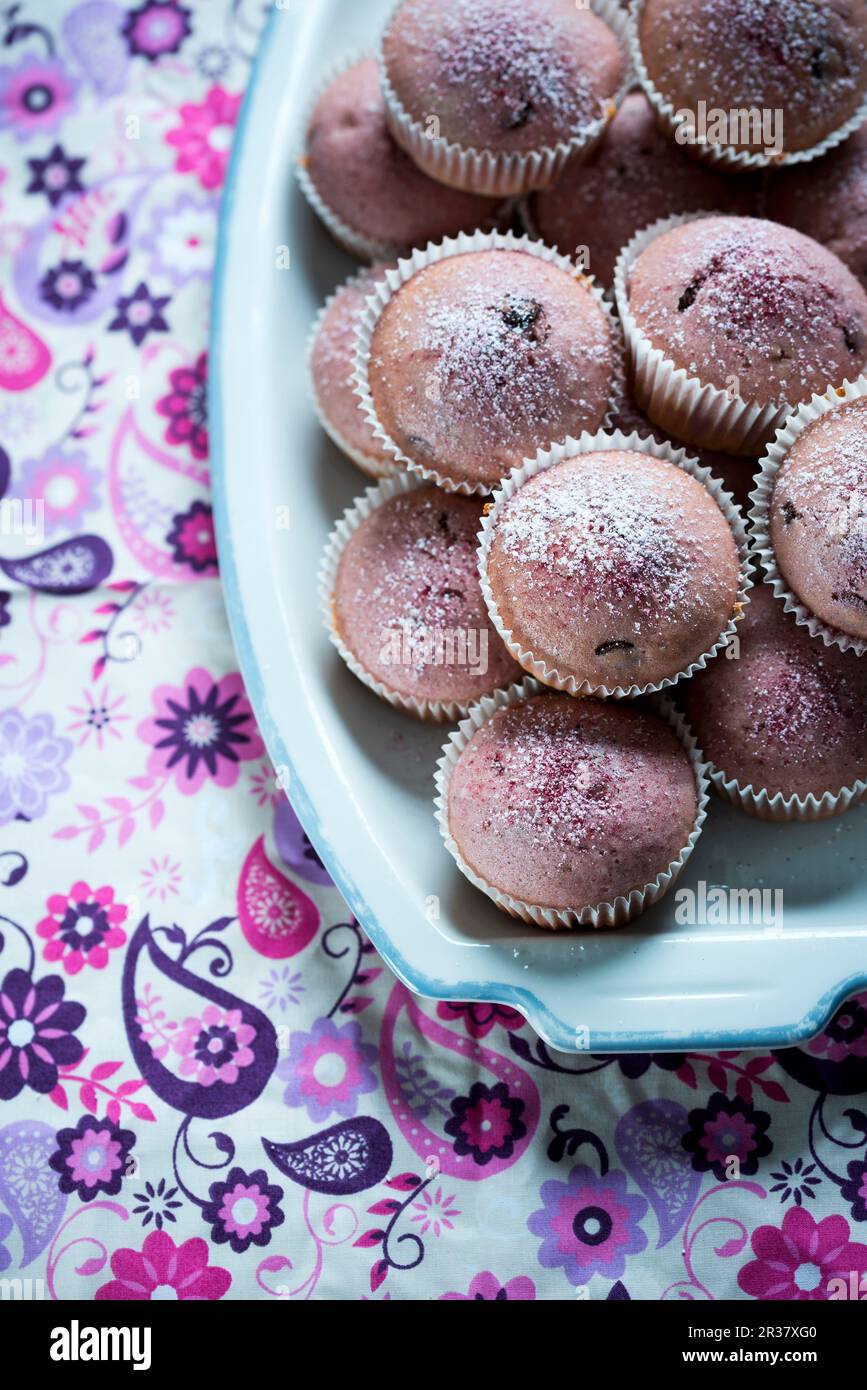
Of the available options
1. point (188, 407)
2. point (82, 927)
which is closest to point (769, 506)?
point (188, 407)

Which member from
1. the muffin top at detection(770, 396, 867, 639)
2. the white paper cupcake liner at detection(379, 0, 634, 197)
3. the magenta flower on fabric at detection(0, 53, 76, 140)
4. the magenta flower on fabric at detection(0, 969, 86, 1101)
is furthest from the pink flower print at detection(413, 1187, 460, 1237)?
the magenta flower on fabric at detection(0, 53, 76, 140)

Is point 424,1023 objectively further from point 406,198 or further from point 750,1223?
point 406,198

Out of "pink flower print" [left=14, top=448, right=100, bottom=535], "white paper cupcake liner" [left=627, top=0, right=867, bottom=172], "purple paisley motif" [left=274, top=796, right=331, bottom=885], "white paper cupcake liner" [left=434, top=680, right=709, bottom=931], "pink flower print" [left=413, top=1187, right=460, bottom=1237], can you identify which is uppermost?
"white paper cupcake liner" [left=627, top=0, right=867, bottom=172]

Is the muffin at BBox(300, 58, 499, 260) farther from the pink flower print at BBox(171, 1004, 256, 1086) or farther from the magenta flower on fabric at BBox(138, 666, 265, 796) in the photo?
the pink flower print at BBox(171, 1004, 256, 1086)

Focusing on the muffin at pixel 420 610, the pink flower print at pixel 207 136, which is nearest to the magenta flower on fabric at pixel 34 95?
the pink flower print at pixel 207 136

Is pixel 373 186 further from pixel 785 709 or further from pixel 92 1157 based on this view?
pixel 92 1157

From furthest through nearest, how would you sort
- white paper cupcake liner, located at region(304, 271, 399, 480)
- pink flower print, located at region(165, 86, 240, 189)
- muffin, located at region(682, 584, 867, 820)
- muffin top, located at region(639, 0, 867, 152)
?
pink flower print, located at region(165, 86, 240, 189), white paper cupcake liner, located at region(304, 271, 399, 480), muffin top, located at region(639, 0, 867, 152), muffin, located at region(682, 584, 867, 820)
